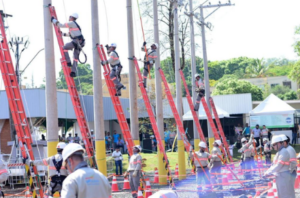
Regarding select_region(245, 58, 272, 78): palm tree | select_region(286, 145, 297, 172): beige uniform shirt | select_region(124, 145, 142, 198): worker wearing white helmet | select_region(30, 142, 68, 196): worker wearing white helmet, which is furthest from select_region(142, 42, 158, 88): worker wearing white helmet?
select_region(245, 58, 272, 78): palm tree

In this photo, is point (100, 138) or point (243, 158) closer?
point (100, 138)

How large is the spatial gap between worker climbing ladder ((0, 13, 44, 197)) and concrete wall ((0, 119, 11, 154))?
15.8m

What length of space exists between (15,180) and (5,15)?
35.3ft

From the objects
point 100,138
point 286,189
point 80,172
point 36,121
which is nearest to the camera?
point 80,172

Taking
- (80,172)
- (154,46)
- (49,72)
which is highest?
(154,46)

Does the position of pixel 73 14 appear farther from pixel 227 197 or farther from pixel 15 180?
pixel 15 180

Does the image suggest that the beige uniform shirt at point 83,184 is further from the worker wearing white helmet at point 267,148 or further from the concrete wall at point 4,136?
the concrete wall at point 4,136

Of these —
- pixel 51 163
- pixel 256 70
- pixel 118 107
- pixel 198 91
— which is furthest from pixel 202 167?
pixel 256 70

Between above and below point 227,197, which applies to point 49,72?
above

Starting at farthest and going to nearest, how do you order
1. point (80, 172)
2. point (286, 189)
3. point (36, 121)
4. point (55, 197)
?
point (36, 121) < point (55, 197) < point (286, 189) < point (80, 172)

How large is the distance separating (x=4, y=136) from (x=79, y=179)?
23447 millimetres

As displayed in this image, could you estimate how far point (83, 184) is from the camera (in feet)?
17.6

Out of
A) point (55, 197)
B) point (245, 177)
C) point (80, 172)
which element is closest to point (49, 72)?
point (55, 197)

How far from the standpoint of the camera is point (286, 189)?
1066 centimetres
